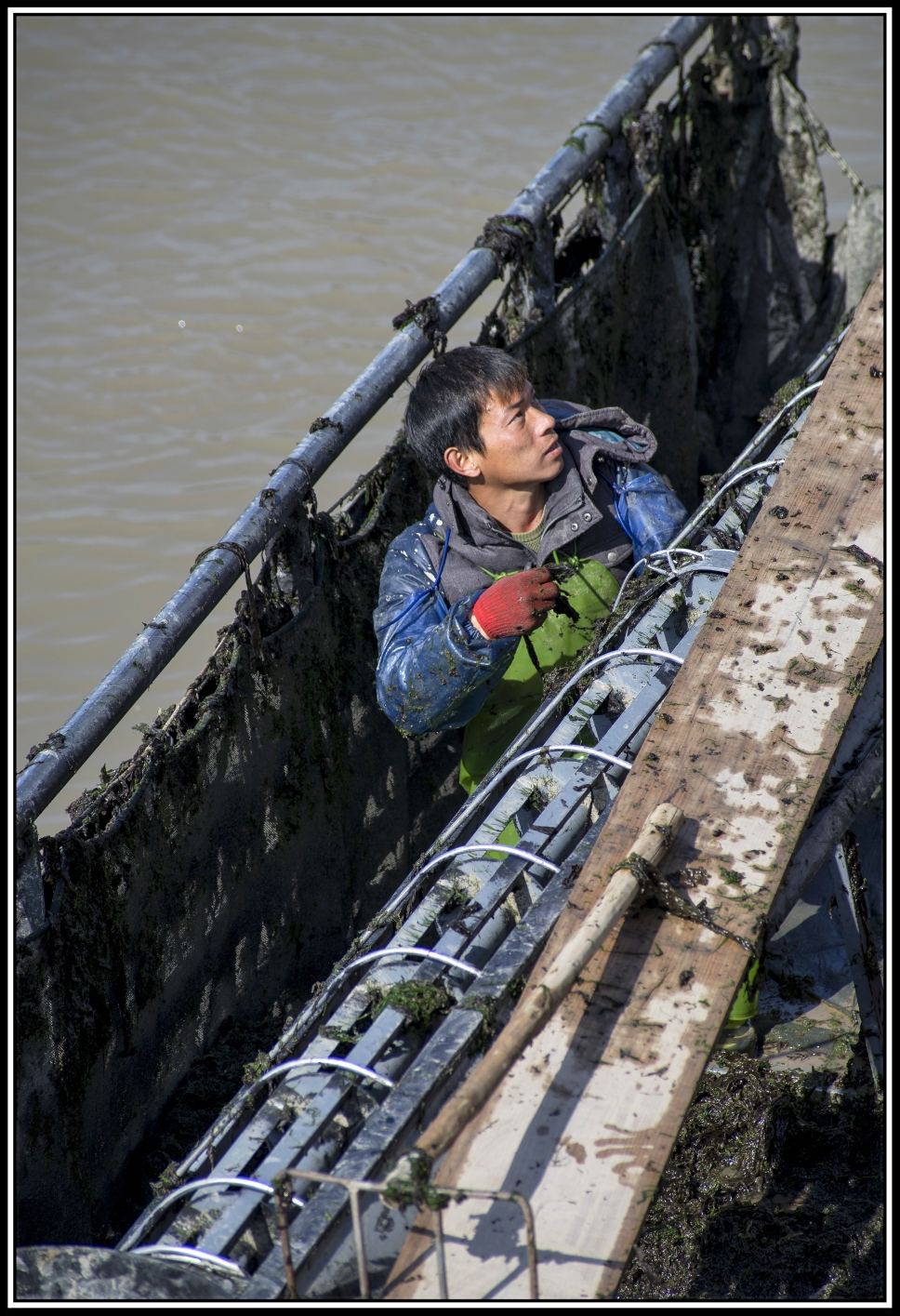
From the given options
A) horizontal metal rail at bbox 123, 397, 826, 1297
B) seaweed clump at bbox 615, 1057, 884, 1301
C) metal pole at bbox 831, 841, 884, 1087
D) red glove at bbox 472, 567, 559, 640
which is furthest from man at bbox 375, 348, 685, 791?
seaweed clump at bbox 615, 1057, 884, 1301

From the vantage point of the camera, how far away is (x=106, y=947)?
2590 mm

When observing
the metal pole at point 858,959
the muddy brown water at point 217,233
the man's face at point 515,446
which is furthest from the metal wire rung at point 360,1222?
the muddy brown water at point 217,233

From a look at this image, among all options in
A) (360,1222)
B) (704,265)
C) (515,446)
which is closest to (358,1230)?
(360,1222)

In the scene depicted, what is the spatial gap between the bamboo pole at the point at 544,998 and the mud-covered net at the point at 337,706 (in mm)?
1206

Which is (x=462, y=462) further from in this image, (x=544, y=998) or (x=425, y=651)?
(x=544, y=998)

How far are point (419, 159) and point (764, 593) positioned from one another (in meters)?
8.55

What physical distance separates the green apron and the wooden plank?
0.92m

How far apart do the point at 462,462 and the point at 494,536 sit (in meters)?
0.22

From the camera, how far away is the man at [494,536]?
308 cm

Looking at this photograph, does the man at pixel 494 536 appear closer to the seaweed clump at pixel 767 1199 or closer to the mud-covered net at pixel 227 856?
the mud-covered net at pixel 227 856

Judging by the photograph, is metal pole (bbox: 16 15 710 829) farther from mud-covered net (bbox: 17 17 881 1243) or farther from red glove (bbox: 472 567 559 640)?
red glove (bbox: 472 567 559 640)

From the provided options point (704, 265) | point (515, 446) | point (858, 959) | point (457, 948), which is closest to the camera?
point (457, 948)

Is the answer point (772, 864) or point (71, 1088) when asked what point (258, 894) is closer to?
point (71, 1088)

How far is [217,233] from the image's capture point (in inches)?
352
